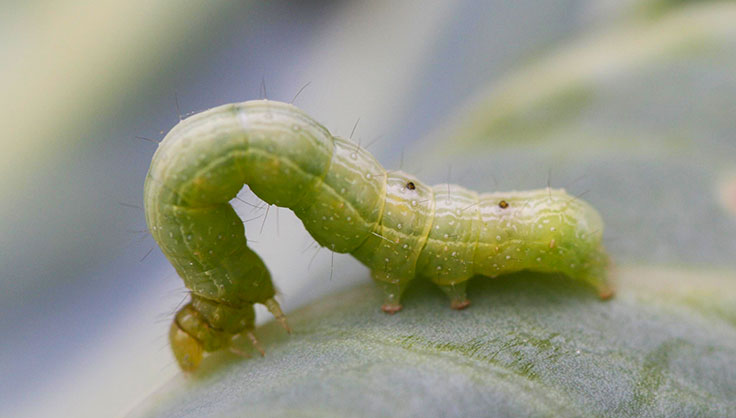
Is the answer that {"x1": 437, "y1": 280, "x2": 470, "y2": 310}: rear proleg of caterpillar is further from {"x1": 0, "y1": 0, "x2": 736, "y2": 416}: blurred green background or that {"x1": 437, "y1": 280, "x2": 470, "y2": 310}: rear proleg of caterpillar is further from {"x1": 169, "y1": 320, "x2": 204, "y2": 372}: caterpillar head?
{"x1": 169, "y1": 320, "x2": 204, "y2": 372}: caterpillar head

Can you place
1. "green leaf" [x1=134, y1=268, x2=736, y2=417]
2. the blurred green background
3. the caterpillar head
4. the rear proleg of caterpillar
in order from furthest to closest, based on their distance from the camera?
the blurred green background → the rear proleg of caterpillar → the caterpillar head → "green leaf" [x1=134, y1=268, x2=736, y2=417]

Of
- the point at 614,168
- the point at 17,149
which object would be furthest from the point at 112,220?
the point at 614,168

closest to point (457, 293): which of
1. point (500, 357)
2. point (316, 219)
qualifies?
point (500, 357)

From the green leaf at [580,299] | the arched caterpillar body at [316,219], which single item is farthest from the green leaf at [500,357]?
the arched caterpillar body at [316,219]

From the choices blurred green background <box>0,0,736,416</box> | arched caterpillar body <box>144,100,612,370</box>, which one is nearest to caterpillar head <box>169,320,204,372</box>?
arched caterpillar body <box>144,100,612,370</box>

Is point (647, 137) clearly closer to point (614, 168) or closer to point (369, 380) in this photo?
point (614, 168)

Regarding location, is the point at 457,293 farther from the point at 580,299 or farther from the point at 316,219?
the point at 316,219

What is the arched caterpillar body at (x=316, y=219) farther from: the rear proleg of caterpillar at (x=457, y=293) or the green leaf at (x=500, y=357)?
the green leaf at (x=500, y=357)
